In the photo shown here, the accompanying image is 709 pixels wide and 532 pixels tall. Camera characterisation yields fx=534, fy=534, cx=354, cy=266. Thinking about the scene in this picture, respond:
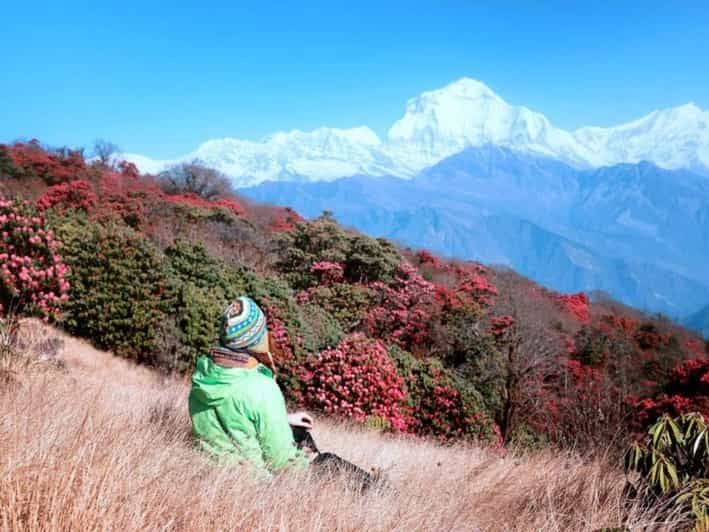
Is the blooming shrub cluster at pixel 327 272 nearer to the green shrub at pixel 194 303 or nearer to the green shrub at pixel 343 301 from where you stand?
the green shrub at pixel 343 301

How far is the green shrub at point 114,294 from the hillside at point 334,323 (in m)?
0.02

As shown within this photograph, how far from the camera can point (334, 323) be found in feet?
41.5

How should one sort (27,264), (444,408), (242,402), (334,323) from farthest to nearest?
(334,323)
(444,408)
(27,264)
(242,402)

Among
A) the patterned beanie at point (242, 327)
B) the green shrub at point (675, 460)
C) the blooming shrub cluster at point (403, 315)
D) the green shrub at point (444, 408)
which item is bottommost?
the green shrub at point (444, 408)

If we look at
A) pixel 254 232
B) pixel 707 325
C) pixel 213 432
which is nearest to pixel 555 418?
pixel 213 432

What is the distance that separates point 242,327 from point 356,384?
6.65 metres

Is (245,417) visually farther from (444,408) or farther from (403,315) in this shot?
(403,315)

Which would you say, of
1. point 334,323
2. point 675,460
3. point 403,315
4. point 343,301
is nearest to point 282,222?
point 343,301

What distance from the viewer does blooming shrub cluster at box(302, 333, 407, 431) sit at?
950 cm

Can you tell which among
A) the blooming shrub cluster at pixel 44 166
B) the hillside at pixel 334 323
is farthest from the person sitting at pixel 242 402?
the blooming shrub cluster at pixel 44 166

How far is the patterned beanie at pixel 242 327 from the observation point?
3.08m

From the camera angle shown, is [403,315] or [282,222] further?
[282,222]

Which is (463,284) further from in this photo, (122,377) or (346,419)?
(122,377)

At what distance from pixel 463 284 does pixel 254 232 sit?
30.6ft
